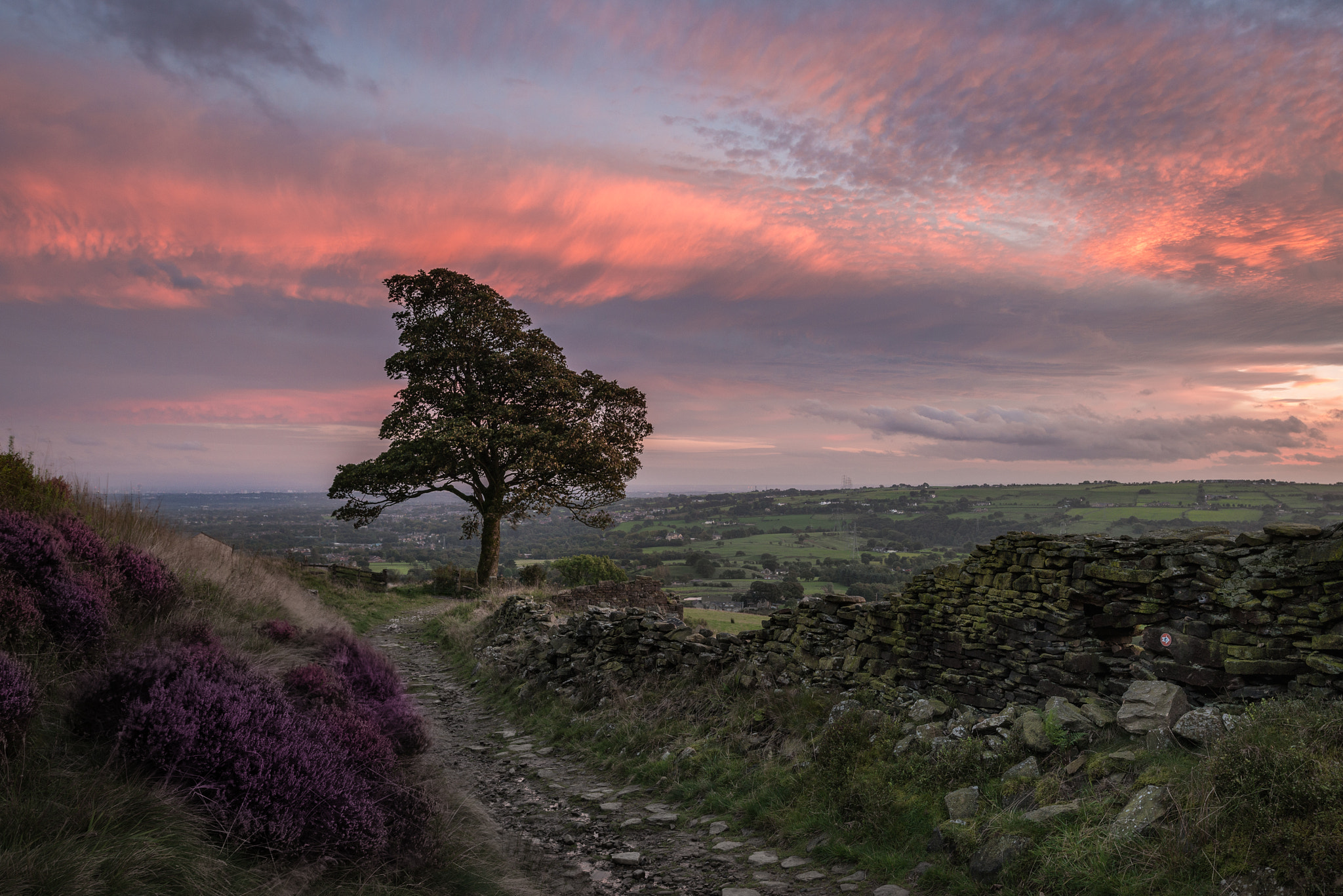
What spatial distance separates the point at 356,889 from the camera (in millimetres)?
4438

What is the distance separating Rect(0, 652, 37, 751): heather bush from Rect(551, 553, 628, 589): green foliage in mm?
22904

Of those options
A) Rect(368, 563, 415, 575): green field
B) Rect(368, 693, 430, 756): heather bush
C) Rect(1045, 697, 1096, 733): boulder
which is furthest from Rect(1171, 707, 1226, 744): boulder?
Rect(368, 563, 415, 575): green field

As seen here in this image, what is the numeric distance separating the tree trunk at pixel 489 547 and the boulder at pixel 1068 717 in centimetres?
2331

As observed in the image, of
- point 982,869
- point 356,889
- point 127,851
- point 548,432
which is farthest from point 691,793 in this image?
point 548,432

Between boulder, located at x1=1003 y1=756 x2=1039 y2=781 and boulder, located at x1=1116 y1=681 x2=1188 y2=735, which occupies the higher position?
boulder, located at x1=1116 y1=681 x2=1188 y2=735

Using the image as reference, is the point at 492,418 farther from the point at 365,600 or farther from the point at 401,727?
the point at 401,727

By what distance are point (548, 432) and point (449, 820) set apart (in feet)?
62.3

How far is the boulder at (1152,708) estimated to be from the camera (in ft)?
19.4

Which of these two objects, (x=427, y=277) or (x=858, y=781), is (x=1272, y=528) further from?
(x=427, y=277)

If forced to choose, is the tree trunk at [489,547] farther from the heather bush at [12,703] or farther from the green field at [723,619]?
the heather bush at [12,703]

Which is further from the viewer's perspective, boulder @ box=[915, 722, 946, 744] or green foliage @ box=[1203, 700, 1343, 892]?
boulder @ box=[915, 722, 946, 744]

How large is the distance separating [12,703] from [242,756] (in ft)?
4.58

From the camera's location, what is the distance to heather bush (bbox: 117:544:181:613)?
25.6 feet

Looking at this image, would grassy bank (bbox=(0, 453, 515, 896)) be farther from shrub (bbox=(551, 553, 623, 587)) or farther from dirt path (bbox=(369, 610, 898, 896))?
shrub (bbox=(551, 553, 623, 587))
